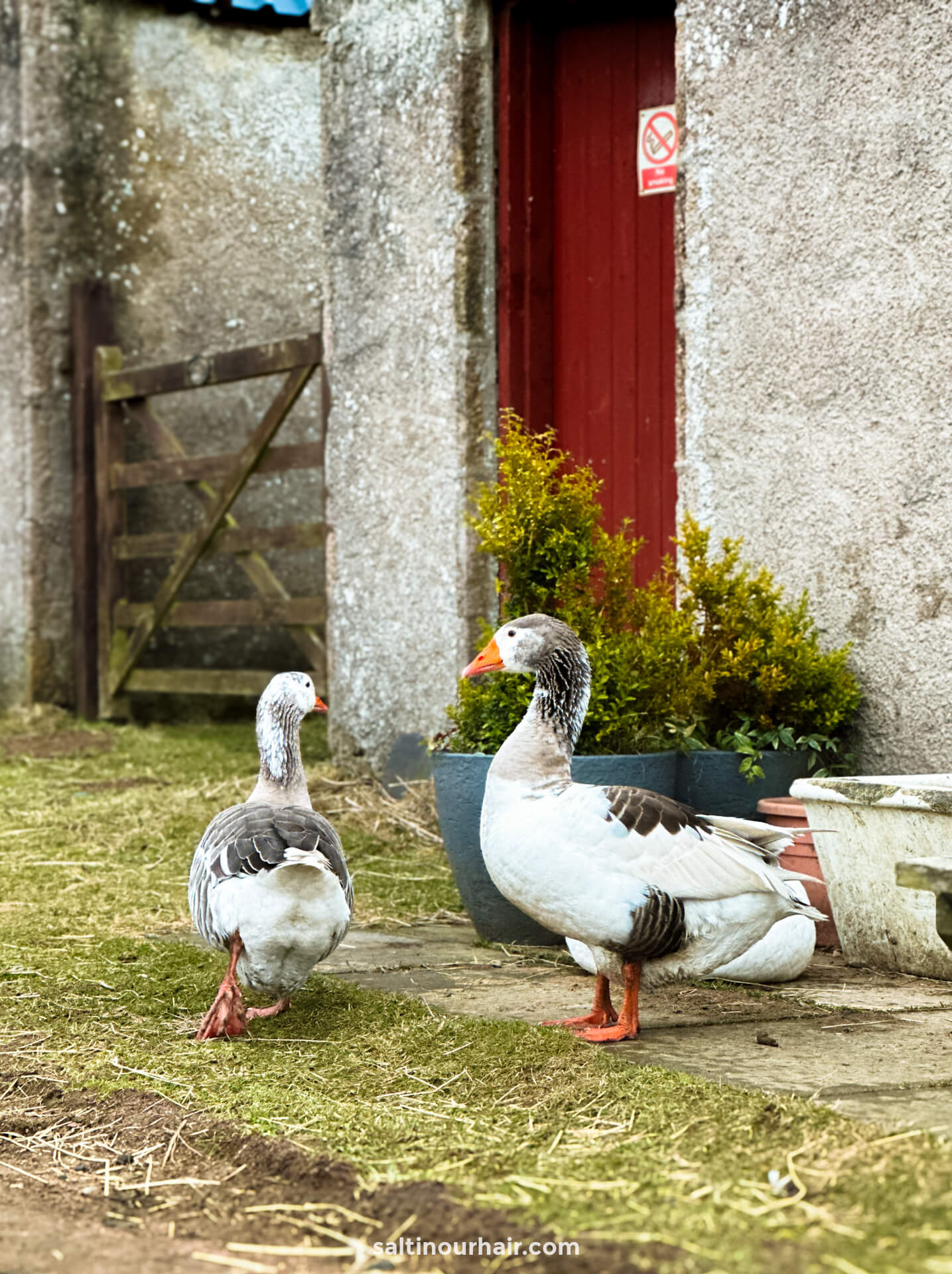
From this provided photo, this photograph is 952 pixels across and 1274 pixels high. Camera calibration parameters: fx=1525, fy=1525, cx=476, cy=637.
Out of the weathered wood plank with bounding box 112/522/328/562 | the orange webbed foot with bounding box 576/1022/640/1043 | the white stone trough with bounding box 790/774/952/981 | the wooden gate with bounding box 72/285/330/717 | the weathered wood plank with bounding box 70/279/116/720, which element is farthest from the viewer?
the weathered wood plank with bounding box 70/279/116/720

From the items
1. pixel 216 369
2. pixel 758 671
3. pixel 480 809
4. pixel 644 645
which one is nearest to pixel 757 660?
pixel 758 671

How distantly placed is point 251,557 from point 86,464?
5.76 ft

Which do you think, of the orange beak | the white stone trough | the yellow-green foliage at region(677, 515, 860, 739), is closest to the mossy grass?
the orange beak

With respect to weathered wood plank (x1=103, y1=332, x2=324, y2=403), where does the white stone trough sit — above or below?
below

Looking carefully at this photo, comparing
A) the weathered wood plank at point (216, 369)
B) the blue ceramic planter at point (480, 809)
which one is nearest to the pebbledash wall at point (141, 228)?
the weathered wood plank at point (216, 369)

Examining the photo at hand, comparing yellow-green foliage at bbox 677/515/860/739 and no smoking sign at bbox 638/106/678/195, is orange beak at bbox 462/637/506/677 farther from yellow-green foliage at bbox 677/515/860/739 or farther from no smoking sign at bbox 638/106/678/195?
no smoking sign at bbox 638/106/678/195

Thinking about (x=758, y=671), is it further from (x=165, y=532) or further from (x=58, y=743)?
(x=165, y=532)

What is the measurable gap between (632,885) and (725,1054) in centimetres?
44

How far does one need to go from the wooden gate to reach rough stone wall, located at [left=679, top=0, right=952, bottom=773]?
2814mm

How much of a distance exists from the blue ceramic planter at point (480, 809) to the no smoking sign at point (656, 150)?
279 centimetres

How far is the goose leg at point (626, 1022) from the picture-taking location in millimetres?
3559

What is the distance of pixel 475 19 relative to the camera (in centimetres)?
692

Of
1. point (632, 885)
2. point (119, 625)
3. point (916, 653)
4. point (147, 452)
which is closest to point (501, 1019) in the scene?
point (632, 885)

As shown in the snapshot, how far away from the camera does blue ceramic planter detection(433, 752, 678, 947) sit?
4.71 meters
